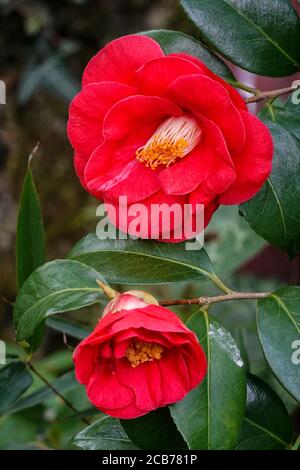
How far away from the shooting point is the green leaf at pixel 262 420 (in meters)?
0.83

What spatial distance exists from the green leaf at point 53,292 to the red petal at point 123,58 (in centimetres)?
19

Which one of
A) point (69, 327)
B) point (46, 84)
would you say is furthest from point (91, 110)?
point (46, 84)

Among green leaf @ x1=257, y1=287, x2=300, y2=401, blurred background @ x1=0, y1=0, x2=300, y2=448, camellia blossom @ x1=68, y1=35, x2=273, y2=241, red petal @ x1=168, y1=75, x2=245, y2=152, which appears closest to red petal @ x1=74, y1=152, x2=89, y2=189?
camellia blossom @ x1=68, y1=35, x2=273, y2=241

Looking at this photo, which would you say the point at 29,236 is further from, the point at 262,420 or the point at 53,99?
the point at 53,99

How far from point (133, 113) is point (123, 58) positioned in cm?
5

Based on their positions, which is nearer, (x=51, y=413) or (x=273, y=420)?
(x=273, y=420)

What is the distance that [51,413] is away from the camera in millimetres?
1563

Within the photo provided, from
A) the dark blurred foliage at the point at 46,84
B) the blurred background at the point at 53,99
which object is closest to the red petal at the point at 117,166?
the blurred background at the point at 53,99

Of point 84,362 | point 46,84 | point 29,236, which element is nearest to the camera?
point 84,362

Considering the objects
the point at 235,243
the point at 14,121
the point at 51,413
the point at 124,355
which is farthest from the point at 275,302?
the point at 14,121

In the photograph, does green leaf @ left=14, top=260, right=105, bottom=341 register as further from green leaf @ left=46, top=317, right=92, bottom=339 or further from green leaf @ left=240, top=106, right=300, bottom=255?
green leaf @ left=46, top=317, right=92, bottom=339

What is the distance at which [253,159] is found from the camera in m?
0.69

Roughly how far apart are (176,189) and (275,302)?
168 mm

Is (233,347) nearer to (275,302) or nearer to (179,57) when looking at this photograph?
(275,302)
